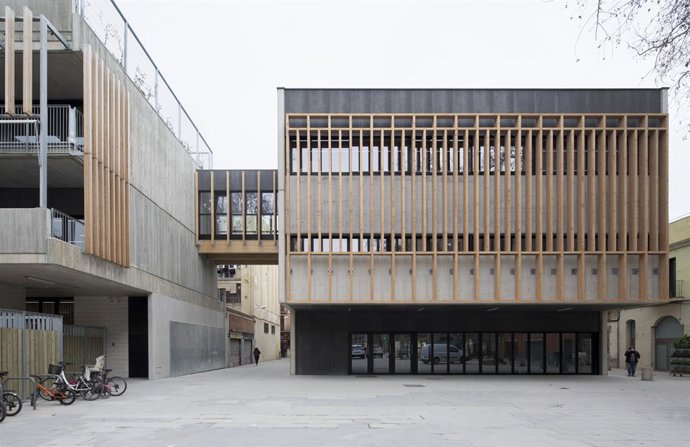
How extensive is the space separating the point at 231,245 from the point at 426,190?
540 inches

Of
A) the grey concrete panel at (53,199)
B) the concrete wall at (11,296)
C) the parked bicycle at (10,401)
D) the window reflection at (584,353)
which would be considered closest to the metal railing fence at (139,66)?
the grey concrete panel at (53,199)

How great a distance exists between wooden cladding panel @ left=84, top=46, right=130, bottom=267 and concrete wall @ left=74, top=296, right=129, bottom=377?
5149 millimetres

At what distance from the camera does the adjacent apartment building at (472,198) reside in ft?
91.6

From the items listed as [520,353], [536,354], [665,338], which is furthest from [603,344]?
[665,338]

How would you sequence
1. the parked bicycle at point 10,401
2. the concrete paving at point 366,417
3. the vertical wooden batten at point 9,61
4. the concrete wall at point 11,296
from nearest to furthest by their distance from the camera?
the concrete paving at point 366,417 → the parked bicycle at point 10,401 → the vertical wooden batten at point 9,61 → the concrete wall at point 11,296

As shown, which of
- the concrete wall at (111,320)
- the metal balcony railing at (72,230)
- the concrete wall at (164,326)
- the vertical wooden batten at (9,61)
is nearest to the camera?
the vertical wooden batten at (9,61)

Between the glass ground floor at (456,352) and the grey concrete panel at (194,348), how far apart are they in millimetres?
8621

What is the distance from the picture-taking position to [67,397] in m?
19.0

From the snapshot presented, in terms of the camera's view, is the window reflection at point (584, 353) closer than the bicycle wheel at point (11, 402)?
No

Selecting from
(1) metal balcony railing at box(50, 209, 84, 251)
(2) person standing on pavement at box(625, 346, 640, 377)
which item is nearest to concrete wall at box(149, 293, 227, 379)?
(1) metal balcony railing at box(50, 209, 84, 251)

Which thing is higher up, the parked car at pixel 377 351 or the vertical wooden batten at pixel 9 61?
the vertical wooden batten at pixel 9 61

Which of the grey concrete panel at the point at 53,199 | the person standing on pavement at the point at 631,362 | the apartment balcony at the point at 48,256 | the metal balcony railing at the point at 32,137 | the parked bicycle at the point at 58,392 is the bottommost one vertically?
the person standing on pavement at the point at 631,362

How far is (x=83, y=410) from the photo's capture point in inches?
698

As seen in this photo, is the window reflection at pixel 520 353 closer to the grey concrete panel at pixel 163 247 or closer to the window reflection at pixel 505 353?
the window reflection at pixel 505 353
